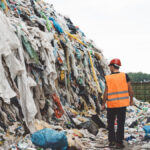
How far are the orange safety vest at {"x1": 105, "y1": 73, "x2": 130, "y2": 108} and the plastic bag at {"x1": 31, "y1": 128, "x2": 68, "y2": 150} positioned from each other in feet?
3.86

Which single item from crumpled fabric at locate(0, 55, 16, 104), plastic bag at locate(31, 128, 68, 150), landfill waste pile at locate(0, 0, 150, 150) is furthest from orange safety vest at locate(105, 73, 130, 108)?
crumpled fabric at locate(0, 55, 16, 104)

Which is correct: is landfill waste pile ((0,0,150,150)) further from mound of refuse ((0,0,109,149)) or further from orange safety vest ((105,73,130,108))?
orange safety vest ((105,73,130,108))

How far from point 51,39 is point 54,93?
1423 millimetres

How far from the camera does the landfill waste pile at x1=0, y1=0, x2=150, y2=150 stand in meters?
3.92

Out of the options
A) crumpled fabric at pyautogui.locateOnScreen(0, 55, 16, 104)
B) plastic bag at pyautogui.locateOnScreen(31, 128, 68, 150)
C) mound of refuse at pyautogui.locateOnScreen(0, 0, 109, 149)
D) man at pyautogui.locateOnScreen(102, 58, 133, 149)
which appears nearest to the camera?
plastic bag at pyautogui.locateOnScreen(31, 128, 68, 150)

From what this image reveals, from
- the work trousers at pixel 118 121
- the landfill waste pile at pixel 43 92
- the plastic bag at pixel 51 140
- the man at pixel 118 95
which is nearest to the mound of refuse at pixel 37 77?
the landfill waste pile at pixel 43 92

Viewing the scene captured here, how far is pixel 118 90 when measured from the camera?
4449 mm

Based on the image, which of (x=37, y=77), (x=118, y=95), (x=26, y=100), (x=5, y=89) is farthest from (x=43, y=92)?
(x=118, y=95)

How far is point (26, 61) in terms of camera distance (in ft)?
16.1

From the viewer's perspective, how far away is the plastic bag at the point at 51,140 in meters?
3.69

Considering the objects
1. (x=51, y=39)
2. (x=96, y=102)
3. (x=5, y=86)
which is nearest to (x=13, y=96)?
(x=5, y=86)

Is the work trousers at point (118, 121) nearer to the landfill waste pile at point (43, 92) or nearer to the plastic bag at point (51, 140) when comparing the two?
the landfill waste pile at point (43, 92)

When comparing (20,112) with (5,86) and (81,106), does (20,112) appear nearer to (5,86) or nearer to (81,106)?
(5,86)

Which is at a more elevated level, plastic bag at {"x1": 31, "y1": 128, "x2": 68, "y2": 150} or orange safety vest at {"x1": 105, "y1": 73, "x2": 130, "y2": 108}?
orange safety vest at {"x1": 105, "y1": 73, "x2": 130, "y2": 108}
